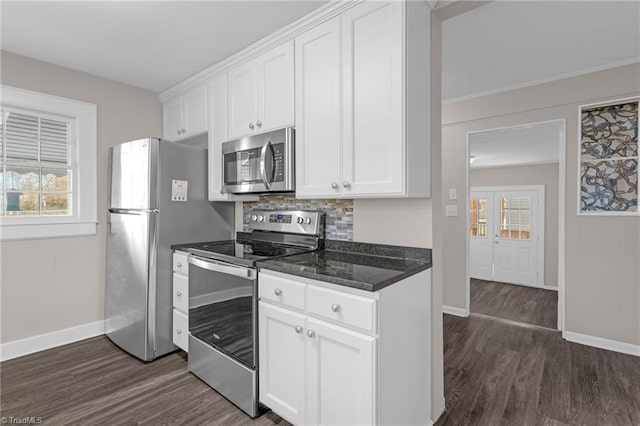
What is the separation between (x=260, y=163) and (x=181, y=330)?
4.81 feet

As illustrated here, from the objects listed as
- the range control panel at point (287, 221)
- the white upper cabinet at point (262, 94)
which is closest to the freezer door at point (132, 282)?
the range control panel at point (287, 221)

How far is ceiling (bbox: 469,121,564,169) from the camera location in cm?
373

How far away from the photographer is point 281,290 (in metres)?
1.74

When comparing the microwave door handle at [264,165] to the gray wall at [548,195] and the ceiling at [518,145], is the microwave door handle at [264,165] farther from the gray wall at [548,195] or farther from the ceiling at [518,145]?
the gray wall at [548,195]

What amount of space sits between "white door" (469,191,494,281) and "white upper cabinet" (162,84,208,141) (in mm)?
5726

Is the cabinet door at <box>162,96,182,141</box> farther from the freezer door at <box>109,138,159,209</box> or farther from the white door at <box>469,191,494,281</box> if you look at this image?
the white door at <box>469,191,494,281</box>

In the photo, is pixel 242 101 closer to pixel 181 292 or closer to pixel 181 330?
pixel 181 292

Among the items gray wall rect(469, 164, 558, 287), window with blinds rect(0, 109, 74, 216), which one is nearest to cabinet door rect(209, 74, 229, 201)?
window with blinds rect(0, 109, 74, 216)

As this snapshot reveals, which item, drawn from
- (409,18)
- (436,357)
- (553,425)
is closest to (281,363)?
(436,357)

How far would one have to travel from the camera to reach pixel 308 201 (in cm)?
254

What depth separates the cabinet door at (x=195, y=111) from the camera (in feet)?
9.52

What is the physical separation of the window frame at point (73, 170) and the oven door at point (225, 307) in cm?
141

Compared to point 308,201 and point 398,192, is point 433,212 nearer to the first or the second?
point 398,192

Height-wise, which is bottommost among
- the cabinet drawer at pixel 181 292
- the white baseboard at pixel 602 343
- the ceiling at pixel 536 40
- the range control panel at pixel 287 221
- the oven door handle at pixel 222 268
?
the white baseboard at pixel 602 343
